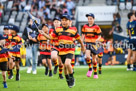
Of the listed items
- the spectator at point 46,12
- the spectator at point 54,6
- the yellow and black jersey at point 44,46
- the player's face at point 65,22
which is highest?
the player's face at point 65,22

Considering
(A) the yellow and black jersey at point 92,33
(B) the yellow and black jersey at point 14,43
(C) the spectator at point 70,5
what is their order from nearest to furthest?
(B) the yellow and black jersey at point 14,43, (A) the yellow and black jersey at point 92,33, (C) the spectator at point 70,5

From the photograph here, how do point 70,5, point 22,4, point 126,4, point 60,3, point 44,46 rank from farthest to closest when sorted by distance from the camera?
point 22,4, point 60,3, point 70,5, point 126,4, point 44,46

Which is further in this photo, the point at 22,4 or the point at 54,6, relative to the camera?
the point at 22,4

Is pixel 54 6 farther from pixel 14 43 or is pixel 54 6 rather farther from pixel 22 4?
pixel 14 43

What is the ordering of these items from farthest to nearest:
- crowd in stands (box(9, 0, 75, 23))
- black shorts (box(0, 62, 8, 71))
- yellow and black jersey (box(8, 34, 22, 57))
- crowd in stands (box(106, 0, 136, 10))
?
crowd in stands (box(106, 0, 136, 10)), crowd in stands (box(9, 0, 75, 23)), yellow and black jersey (box(8, 34, 22, 57)), black shorts (box(0, 62, 8, 71))

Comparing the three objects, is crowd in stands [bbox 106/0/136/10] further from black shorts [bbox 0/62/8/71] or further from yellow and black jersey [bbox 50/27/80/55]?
black shorts [bbox 0/62/8/71]

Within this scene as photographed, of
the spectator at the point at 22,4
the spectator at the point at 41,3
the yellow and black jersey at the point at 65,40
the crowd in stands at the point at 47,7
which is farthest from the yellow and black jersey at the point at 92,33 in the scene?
the spectator at the point at 22,4

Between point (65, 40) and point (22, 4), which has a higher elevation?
point (22, 4)

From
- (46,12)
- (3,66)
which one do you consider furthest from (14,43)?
(46,12)

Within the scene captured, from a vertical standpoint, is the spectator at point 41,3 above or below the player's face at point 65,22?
below

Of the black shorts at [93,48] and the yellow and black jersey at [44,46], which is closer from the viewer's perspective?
the black shorts at [93,48]

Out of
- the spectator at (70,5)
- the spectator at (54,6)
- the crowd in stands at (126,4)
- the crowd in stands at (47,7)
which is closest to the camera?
the crowd in stands at (47,7)

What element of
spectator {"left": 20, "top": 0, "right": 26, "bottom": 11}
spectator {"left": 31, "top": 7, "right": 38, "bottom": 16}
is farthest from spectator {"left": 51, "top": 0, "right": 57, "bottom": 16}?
spectator {"left": 20, "top": 0, "right": 26, "bottom": 11}

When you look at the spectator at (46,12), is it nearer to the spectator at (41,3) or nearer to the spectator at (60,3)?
the spectator at (41,3)
